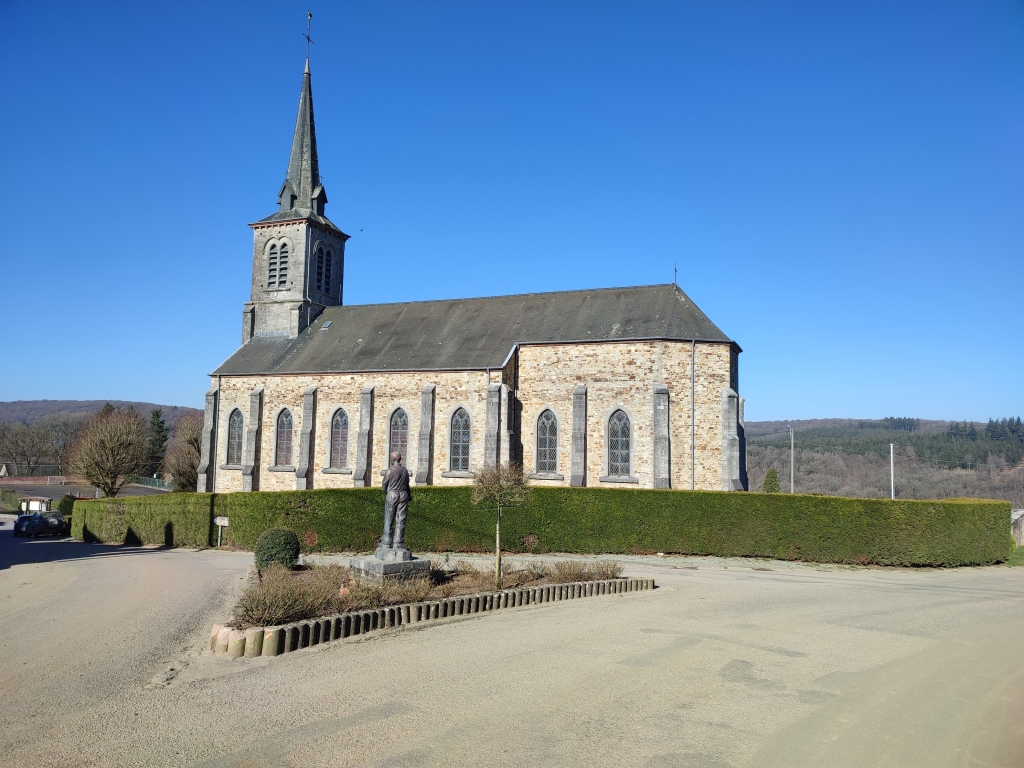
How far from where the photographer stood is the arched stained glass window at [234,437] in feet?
105

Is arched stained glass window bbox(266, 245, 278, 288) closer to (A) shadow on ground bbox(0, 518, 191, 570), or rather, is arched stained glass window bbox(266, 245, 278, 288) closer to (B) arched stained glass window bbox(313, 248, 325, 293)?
(B) arched stained glass window bbox(313, 248, 325, 293)

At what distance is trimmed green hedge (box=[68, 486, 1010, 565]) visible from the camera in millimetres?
19328

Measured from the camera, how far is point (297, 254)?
115ft

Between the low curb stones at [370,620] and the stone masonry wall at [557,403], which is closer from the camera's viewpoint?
the low curb stones at [370,620]

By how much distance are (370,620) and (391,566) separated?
2.34m

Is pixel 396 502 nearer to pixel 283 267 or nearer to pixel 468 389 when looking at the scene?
pixel 468 389

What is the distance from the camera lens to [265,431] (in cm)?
3144

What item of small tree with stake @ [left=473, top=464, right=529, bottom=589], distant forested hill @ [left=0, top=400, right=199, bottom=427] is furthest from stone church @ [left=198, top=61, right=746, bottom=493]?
distant forested hill @ [left=0, top=400, right=199, bottom=427]

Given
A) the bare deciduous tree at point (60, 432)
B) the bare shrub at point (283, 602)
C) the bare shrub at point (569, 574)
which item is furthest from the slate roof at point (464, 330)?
the bare deciduous tree at point (60, 432)

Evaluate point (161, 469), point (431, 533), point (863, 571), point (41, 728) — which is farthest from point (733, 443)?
point (161, 469)

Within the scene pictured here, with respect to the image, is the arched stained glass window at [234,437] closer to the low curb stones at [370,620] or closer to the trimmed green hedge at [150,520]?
the trimmed green hedge at [150,520]

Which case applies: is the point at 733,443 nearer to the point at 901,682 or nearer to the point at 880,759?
the point at 901,682

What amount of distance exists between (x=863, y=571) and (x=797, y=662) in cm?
1140

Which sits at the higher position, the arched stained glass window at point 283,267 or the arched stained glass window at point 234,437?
the arched stained glass window at point 283,267
